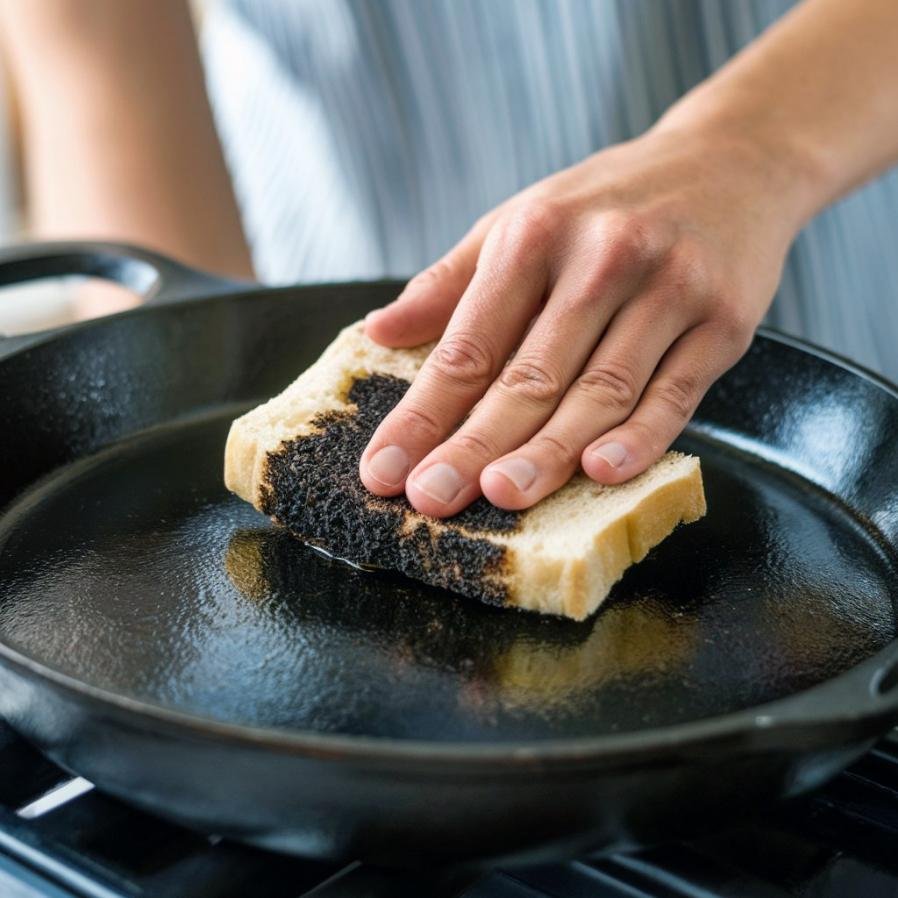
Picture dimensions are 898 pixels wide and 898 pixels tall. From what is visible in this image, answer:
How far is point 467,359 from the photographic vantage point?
103 centimetres

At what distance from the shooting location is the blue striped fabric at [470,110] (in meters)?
1.78

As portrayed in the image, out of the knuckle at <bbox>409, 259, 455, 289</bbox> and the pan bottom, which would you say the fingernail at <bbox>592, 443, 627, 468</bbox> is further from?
the knuckle at <bbox>409, 259, 455, 289</bbox>

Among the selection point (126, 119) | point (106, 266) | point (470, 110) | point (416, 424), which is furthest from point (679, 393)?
point (126, 119)

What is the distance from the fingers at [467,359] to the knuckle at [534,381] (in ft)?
0.12

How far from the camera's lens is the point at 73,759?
28.2 inches

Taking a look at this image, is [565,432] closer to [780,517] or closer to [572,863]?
[780,517]

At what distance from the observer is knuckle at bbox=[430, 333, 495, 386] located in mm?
1021

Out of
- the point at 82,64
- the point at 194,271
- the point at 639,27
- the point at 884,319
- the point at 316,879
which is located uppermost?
the point at 82,64

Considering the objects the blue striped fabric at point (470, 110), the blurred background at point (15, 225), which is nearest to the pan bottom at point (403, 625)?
the blue striped fabric at point (470, 110)

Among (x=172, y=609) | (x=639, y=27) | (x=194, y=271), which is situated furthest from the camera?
(x=639, y=27)

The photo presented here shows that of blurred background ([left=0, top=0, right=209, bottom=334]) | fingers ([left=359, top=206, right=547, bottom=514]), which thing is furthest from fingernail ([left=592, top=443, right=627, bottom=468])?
blurred background ([left=0, top=0, right=209, bottom=334])

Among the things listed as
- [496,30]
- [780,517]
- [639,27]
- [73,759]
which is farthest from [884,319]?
[73,759]

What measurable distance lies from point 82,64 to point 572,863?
1564mm

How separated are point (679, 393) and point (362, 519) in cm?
31
